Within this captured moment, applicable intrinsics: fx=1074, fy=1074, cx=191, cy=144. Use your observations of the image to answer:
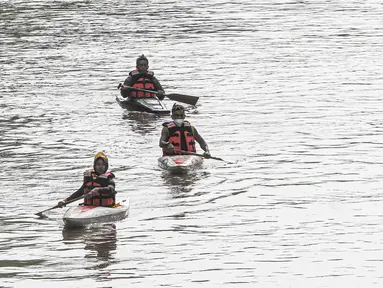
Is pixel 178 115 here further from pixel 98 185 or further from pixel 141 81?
pixel 141 81

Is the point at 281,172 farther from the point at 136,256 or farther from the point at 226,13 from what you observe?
the point at 226,13

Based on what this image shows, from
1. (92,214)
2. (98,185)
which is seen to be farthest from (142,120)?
(92,214)

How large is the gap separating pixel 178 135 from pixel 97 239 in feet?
20.1

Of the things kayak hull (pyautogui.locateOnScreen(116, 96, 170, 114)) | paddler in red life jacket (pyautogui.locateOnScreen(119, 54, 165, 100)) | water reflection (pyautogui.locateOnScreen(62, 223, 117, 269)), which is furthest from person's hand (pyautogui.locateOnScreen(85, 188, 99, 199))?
paddler in red life jacket (pyautogui.locateOnScreen(119, 54, 165, 100))

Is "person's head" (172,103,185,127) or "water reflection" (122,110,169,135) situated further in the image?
"water reflection" (122,110,169,135)

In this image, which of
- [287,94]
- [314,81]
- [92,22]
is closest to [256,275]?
[287,94]

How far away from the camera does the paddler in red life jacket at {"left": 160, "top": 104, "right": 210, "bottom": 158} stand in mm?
24625

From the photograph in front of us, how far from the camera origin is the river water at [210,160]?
685 inches

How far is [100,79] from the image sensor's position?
1558 inches

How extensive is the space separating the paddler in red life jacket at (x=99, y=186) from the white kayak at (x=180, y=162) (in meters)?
4.10

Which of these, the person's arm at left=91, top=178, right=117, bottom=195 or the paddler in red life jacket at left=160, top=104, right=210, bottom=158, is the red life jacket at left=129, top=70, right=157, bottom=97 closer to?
the paddler in red life jacket at left=160, top=104, right=210, bottom=158

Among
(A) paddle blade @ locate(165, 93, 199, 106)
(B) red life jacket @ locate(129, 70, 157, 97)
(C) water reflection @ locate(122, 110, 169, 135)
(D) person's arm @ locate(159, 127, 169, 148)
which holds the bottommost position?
(C) water reflection @ locate(122, 110, 169, 135)

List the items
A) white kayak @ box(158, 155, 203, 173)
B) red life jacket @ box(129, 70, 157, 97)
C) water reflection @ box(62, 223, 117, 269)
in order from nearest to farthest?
water reflection @ box(62, 223, 117, 269)
white kayak @ box(158, 155, 203, 173)
red life jacket @ box(129, 70, 157, 97)

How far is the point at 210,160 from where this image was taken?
83.8ft
